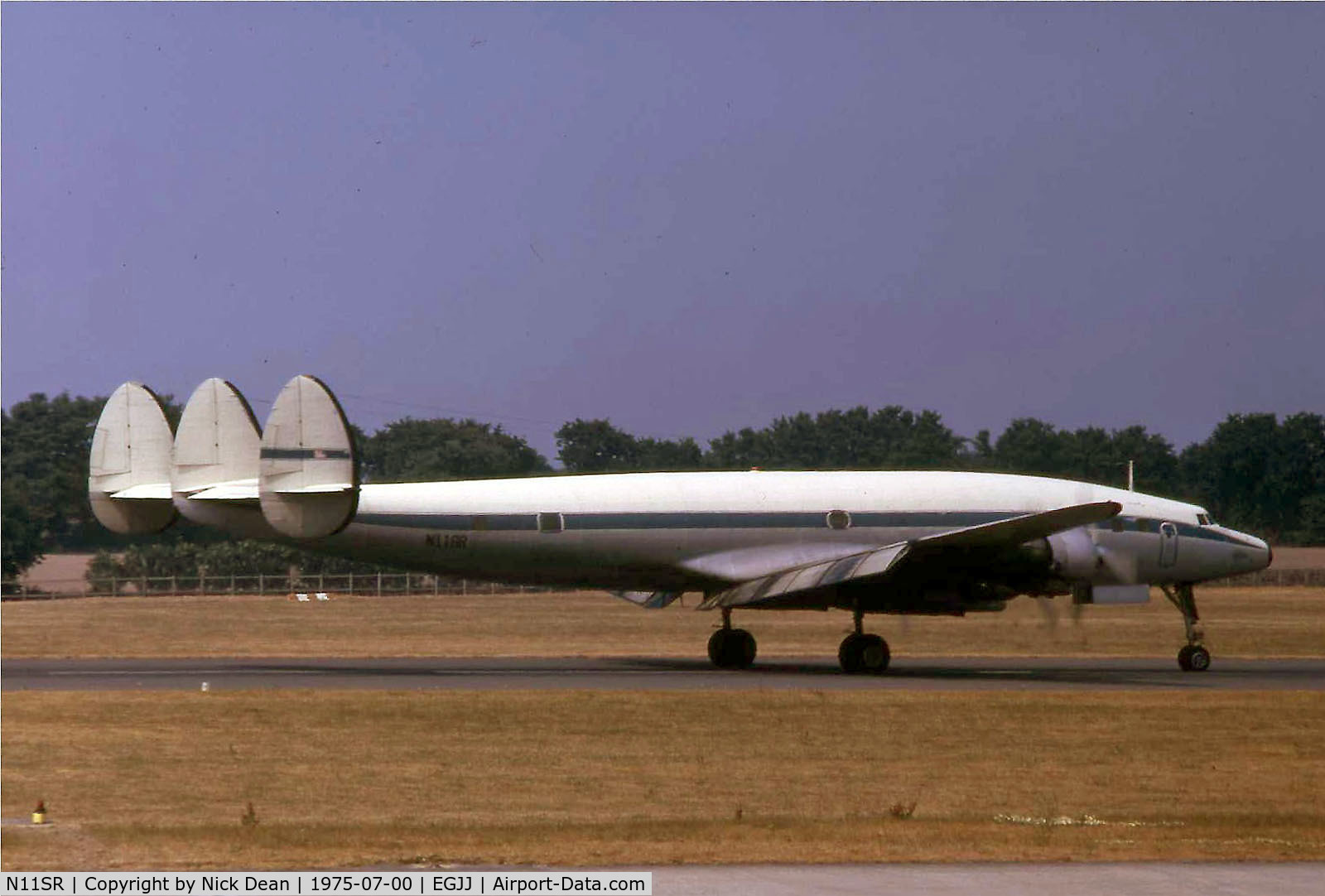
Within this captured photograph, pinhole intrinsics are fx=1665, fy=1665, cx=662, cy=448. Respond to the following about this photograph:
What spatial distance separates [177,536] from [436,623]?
1216 inches

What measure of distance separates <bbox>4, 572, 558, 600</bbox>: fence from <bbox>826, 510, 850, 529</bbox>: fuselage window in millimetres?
34174

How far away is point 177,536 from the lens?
74.8 meters

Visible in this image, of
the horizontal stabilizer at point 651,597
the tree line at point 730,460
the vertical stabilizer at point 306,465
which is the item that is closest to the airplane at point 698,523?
the vertical stabilizer at point 306,465

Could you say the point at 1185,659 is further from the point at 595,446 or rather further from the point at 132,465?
the point at 595,446

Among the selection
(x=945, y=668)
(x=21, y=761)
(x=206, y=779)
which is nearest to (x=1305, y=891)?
(x=206, y=779)

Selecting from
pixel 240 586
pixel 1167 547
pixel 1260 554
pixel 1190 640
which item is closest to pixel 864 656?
pixel 1190 640

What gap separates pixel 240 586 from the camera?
68.9 m

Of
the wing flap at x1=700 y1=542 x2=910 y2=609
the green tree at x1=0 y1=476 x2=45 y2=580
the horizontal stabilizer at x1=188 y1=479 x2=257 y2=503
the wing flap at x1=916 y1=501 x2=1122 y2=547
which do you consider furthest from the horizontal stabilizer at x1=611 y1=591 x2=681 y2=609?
the green tree at x1=0 y1=476 x2=45 y2=580

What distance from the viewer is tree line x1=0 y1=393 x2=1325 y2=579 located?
65.6 metres

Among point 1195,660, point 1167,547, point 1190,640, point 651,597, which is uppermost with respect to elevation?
point 1167,547

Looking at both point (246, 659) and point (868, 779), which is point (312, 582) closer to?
point (246, 659)

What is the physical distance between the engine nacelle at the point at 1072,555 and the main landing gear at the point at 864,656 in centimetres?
351

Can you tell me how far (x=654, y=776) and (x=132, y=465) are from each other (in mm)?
16439

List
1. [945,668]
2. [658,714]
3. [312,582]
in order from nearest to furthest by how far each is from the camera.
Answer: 1. [658,714]
2. [945,668]
3. [312,582]
